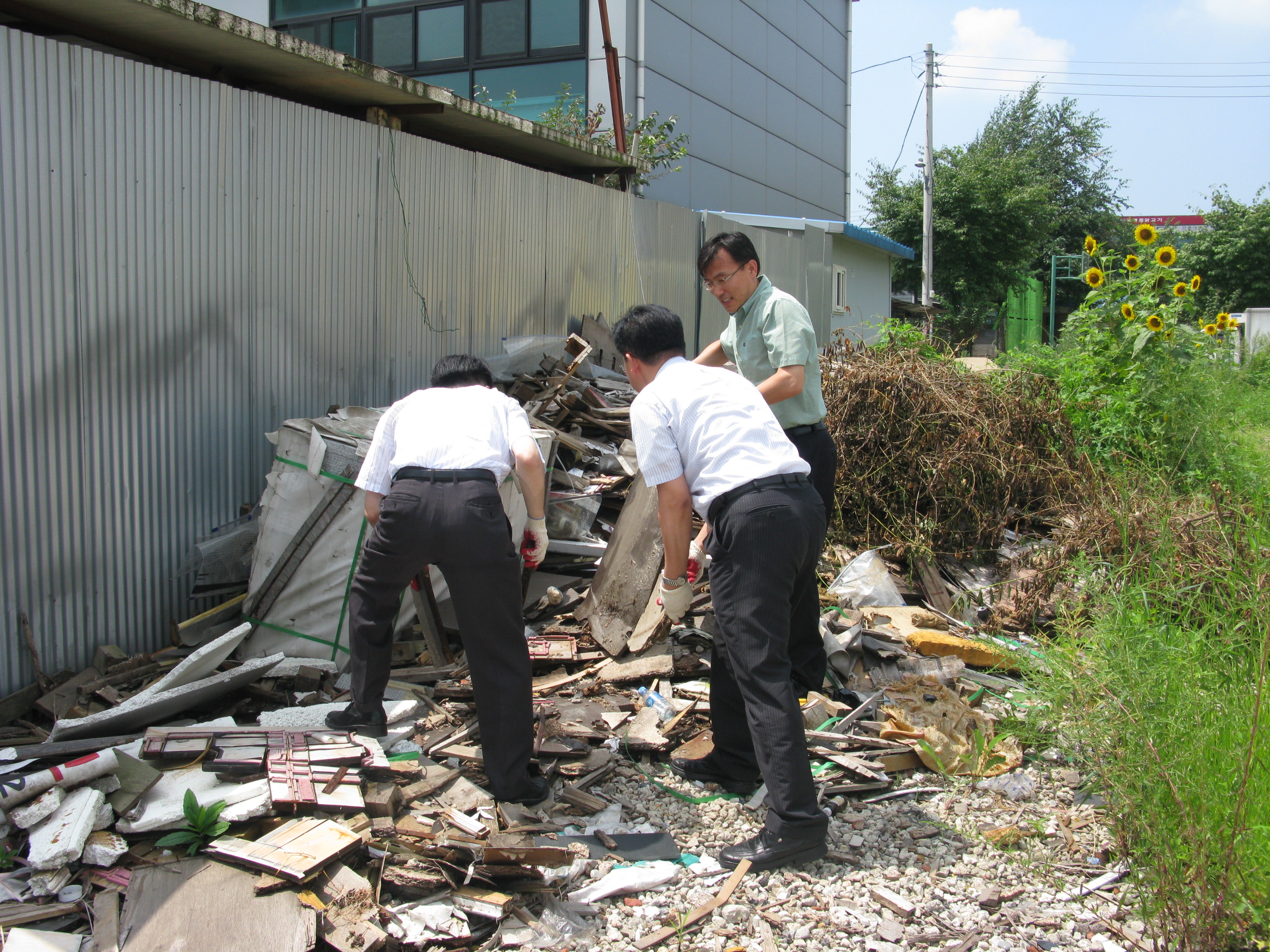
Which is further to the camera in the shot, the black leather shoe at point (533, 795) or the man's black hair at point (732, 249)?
the man's black hair at point (732, 249)

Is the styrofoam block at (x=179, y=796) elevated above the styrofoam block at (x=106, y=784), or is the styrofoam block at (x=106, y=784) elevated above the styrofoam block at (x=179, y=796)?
the styrofoam block at (x=106, y=784)

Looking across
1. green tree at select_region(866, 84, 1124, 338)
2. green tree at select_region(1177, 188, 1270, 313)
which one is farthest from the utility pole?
green tree at select_region(1177, 188, 1270, 313)

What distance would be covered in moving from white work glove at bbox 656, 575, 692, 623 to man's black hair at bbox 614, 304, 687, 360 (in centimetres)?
90

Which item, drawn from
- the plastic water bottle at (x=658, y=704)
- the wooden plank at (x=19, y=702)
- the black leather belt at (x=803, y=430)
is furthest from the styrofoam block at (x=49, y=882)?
the black leather belt at (x=803, y=430)

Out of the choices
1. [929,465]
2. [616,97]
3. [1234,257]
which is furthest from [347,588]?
[1234,257]

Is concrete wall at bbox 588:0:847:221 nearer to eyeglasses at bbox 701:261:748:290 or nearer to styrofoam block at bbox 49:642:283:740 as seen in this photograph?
eyeglasses at bbox 701:261:748:290

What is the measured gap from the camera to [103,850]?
299 cm

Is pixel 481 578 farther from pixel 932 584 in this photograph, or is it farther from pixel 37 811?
pixel 932 584

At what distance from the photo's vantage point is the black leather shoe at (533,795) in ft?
12.0

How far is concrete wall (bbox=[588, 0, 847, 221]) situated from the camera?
55.3 feet

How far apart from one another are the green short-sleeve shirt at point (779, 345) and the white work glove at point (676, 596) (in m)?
1.27

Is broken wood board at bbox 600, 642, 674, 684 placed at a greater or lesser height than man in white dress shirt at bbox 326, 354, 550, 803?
lesser

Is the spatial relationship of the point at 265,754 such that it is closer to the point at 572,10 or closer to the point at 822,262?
the point at 822,262

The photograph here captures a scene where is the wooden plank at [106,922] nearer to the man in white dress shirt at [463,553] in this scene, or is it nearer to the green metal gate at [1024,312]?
the man in white dress shirt at [463,553]
